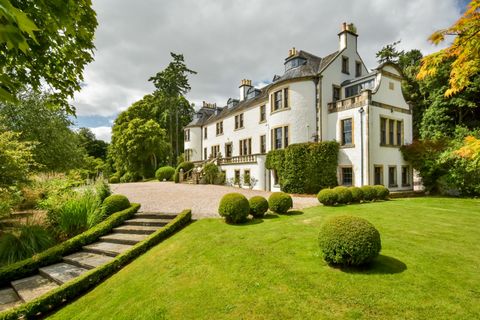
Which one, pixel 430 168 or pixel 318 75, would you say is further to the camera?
pixel 318 75

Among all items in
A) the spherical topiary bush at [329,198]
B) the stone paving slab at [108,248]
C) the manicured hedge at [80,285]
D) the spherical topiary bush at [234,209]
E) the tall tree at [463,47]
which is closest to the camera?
the tall tree at [463,47]

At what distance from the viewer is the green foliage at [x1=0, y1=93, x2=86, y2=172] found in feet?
54.1

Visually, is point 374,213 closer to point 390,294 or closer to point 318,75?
point 390,294

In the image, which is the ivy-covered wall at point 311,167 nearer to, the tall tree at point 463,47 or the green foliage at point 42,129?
the tall tree at point 463,47

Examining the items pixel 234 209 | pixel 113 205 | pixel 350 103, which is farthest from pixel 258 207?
pixel 350 103

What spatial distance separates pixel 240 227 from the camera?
10039 mm

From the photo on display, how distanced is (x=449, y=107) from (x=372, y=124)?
1921 centimetres

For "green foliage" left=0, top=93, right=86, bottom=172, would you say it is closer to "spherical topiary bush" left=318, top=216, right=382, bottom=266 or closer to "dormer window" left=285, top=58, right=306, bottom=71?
"spherical topiary bush" left=318, top=216, right=382, bottom=266

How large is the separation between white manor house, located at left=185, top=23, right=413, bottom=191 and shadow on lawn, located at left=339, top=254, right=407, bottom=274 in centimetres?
1360

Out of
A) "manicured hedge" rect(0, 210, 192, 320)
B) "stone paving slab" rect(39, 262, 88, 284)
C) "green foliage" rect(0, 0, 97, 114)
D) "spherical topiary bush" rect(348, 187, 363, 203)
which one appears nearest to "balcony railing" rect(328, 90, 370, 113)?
"spherical topiary bush" rect(348, 187, 363, 203)

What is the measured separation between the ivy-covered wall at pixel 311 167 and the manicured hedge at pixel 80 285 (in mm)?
12126

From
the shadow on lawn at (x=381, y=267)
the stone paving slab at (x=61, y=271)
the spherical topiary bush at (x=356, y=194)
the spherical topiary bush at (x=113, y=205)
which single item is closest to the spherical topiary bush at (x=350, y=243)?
the shadow on lawn at (x=381, y=267)

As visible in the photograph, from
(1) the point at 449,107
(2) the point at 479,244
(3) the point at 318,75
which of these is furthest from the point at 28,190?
(1) the point at 449,107

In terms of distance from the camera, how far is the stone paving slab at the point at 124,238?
32.1 feet
